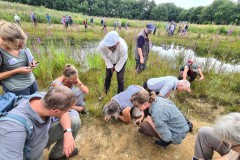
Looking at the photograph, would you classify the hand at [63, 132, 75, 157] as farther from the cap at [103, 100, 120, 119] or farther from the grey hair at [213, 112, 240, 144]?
the grey hair at [213, 112, 240, 144]

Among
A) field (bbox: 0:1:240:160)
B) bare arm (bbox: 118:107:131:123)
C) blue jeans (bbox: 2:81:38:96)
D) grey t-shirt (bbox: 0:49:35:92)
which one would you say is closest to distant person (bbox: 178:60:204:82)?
field (bbox: 0:1:240:160)

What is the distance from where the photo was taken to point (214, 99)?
4.35 meters

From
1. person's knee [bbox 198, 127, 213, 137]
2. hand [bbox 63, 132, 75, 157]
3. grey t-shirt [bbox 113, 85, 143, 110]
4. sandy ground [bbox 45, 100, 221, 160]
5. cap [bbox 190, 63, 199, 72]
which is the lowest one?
sandy ground [bbox 45, 100, 221, 160]

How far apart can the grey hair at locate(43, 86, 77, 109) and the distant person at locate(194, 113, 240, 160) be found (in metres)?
1.32

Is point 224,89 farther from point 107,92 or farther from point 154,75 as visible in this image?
point 107,92

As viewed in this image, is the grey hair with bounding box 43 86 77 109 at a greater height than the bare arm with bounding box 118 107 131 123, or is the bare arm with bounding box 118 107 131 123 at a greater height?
the grey hair with bounding box 43 86 77 109

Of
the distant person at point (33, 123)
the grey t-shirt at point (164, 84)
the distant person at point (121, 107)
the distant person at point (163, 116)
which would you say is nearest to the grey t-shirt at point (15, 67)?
the distant person at point (33, 123)

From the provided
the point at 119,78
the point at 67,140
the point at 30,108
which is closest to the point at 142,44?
the point at 119,78

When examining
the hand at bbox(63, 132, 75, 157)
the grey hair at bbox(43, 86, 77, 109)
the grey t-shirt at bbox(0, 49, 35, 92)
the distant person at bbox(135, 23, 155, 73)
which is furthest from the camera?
the distant person at bbox(135, 23, 155, 73)

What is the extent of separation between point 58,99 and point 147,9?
8014cm

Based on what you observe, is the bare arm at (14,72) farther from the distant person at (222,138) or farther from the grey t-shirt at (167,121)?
the distant person at (222,138)

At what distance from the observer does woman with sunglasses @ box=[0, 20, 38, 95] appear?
2.12m

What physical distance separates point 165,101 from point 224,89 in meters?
2.97

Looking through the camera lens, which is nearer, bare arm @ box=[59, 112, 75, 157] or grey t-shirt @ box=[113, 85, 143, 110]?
bare arm @ box=[59, 112, 75, 157]
